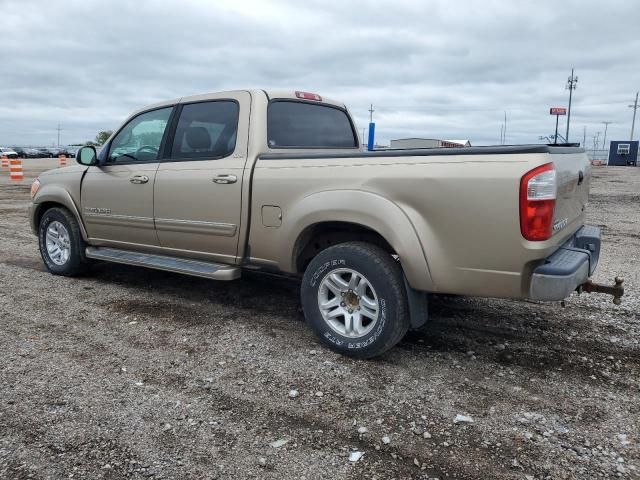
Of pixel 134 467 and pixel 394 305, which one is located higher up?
pixel 394 305

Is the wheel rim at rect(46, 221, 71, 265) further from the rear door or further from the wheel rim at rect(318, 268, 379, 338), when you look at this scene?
the wheel rim at rect(318, 268, 379, 338)

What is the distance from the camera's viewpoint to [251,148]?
434cm

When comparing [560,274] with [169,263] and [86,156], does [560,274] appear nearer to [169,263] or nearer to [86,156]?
[169,263]

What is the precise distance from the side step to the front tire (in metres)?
→ 0.21

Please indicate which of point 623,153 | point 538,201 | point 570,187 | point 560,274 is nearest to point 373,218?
point 538,201

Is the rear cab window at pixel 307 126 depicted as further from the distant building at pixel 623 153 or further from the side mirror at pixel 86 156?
the distant building at pixel 623 153

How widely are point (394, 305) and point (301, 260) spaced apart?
100 cm

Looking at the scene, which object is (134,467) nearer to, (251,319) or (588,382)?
(251,319)

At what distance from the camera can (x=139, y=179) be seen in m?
5.02

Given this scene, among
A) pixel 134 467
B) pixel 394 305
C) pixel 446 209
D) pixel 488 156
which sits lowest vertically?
pixel 134 467

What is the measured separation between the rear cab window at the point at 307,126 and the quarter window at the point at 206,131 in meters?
0.32

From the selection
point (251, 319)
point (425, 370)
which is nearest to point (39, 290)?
point (251, 319)

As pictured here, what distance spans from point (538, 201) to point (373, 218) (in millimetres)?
1016

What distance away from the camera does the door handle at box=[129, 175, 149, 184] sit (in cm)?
496
